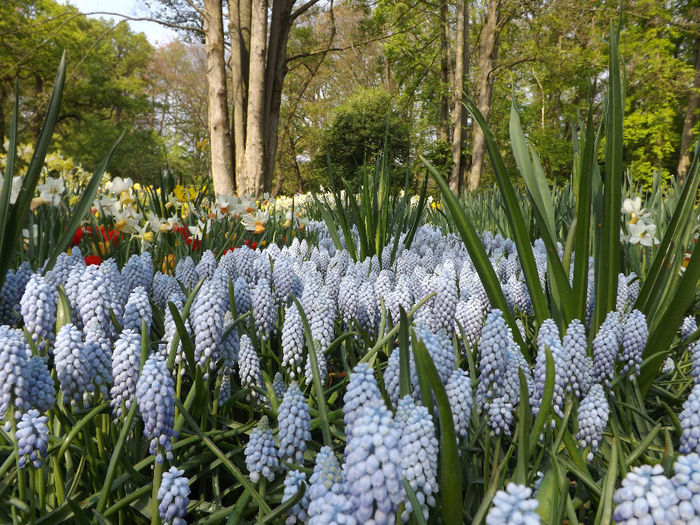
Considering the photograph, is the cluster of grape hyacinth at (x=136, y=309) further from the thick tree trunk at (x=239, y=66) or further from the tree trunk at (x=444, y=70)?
the tree trunk at (x=444, y=70)

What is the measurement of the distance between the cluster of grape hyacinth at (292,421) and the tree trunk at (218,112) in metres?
7.25

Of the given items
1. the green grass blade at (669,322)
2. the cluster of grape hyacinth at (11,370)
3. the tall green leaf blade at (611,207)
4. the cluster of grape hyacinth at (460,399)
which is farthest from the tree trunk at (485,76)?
the cluster of grape hyacinth at (11,370)

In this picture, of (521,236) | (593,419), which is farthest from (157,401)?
(521,236)

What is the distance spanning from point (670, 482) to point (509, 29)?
1845 centimetres

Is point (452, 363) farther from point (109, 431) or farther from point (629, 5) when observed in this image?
point (629, 5)

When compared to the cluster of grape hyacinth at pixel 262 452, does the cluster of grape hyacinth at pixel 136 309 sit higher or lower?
higher

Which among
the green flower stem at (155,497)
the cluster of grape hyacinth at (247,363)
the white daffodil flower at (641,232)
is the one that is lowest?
the green flower stem at (155,497)

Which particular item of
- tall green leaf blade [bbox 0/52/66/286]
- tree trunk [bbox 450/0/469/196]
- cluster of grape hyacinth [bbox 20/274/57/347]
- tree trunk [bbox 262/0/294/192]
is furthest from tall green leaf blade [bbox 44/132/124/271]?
tree trunk [bbox 450/0/469/196]

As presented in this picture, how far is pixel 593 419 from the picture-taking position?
0.95 meters

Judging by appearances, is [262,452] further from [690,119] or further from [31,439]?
[690,119]

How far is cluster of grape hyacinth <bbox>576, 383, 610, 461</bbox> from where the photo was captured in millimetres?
949

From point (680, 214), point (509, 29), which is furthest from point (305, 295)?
point (509, 29)

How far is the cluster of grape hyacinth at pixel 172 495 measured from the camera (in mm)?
744

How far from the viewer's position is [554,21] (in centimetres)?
1339
